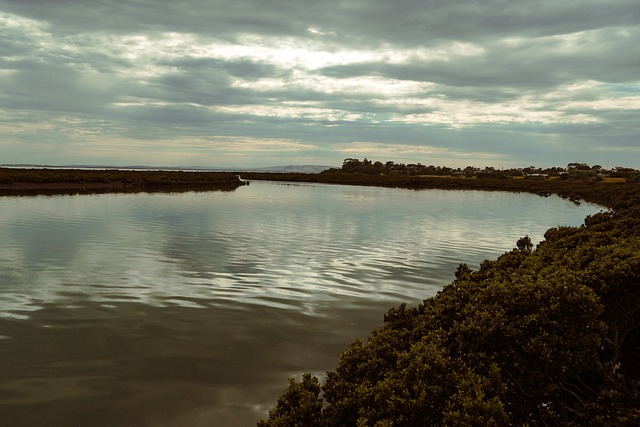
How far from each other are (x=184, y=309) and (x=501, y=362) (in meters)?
10.7

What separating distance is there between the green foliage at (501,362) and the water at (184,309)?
3303mm

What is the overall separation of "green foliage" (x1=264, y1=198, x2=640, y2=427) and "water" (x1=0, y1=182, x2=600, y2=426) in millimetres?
3303

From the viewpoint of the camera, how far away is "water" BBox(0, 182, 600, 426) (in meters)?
9.00

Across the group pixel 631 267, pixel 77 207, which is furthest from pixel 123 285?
pixel 77 207

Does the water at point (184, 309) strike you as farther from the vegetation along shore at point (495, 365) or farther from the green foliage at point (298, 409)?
the vegetation along shore at point (495, 365)

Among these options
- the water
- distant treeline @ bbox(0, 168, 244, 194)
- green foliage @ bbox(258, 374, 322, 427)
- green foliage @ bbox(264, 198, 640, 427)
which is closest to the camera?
green foliage @ bbox(264, 198, 640, 427)

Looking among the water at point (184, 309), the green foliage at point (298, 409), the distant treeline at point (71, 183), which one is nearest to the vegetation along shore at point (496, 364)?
the green foliage at point (298, 409)

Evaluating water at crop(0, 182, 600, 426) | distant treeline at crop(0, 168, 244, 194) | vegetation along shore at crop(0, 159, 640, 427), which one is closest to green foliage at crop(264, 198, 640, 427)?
vegetation along shore at crop(0, 159, 640, 427)

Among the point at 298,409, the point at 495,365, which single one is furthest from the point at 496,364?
the point at 298,409

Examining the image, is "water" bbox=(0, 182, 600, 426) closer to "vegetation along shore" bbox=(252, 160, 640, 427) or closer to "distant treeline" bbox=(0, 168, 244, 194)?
"vegetation along shore" bbox=(252, 160, 640, 427)

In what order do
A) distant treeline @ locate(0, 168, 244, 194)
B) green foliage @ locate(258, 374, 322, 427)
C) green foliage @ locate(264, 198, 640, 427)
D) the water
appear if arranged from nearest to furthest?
green foliage @ locate(264, 198, 640, 427)
green foliage @ locate(258, 374, 322, 427)
the water
distant treeline @ locate(0, 168, 244, 194)

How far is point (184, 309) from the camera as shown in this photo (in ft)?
47.1

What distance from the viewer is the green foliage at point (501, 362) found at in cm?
561

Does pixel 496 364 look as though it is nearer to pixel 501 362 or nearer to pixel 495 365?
pixel 495 365
